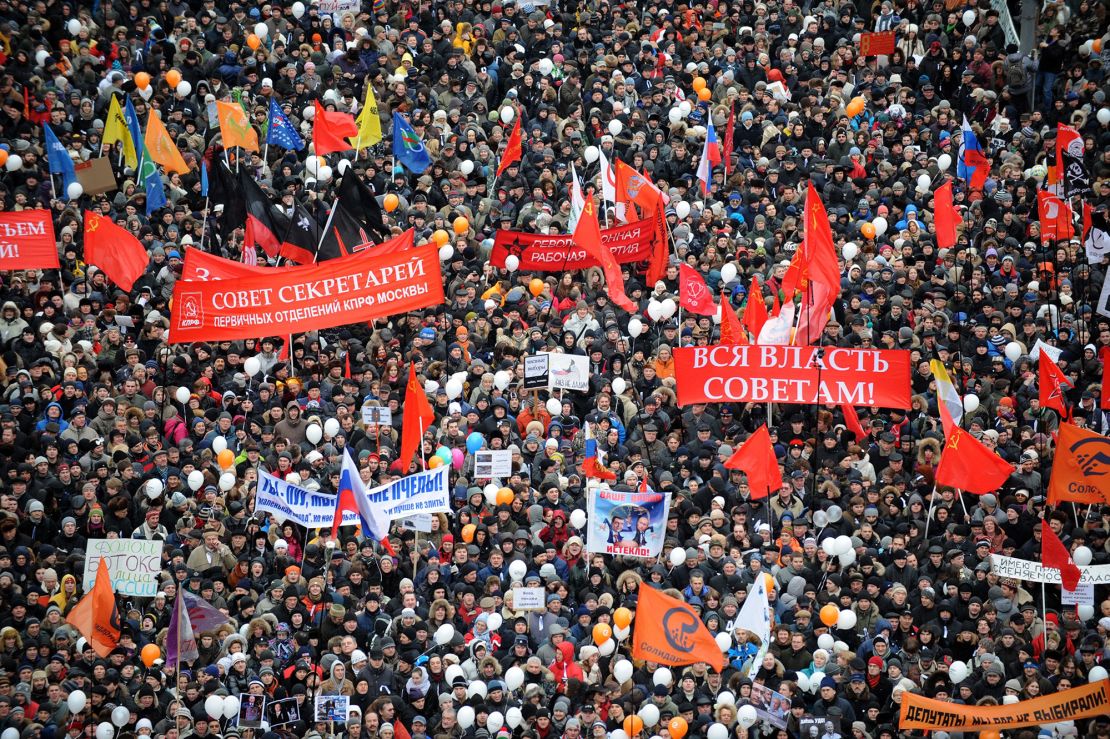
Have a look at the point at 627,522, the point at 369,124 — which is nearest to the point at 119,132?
the point at 369,124

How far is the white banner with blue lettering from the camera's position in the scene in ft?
66.3

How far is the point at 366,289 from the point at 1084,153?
391 inches

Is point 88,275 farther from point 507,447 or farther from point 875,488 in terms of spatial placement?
point 875,488

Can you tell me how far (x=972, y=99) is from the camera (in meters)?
27.3

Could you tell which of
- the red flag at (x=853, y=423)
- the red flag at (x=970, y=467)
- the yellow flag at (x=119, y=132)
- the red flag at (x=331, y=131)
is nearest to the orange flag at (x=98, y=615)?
the yellow flag at (x=119, y=132)

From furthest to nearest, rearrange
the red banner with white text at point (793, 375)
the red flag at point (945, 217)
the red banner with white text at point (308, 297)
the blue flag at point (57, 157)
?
the blue flag at point (57, 157) < the red flag at point (945, 217) < the red banner with white text at point (308, 297) < the red banner with white text at point (793, 375)

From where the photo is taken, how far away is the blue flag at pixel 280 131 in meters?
25.4

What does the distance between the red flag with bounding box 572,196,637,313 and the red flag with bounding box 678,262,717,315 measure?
677mm

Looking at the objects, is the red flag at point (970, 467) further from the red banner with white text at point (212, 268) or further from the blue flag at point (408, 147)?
the blue flag at point (408, 147)

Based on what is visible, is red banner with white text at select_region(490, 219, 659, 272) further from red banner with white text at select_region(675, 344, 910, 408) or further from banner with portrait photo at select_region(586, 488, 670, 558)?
banner with portrait photo at select_region(586, 488, 670, 558)

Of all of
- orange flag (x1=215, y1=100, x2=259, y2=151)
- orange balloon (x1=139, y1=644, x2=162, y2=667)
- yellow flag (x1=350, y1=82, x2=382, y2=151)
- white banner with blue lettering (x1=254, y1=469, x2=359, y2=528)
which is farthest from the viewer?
yellow flag (x1=350, y1=82, x2=382, y2=151)

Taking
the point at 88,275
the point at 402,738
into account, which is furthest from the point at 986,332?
the point at 88,275

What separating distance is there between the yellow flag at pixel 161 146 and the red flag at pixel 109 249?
1815 millimetres

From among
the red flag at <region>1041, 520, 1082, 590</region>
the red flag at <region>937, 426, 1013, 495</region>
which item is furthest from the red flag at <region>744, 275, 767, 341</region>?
the red flag at <region>1041, 520, 1082, 590</region>
